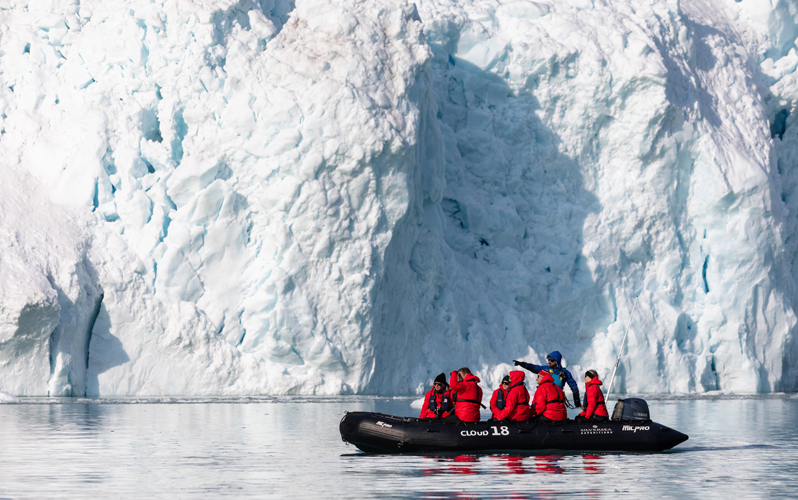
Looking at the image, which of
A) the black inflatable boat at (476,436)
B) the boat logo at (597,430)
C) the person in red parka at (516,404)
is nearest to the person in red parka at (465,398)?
the black inflatable boat at (476,436)

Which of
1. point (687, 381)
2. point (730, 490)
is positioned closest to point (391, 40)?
point (687, 381)

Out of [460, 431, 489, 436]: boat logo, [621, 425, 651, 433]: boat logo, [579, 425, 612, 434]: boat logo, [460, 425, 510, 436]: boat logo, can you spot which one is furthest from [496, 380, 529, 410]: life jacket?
[621, 425, 651, 433]: boat logo

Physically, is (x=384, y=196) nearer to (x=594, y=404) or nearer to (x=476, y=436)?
(x=594, y=404)

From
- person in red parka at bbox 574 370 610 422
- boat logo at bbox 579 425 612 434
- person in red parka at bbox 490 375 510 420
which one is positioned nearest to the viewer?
boat logo at bbox 579 425 612 434

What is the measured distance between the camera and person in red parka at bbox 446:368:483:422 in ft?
47.1

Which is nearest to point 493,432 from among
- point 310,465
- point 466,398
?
point 466,398

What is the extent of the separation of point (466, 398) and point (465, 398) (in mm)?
13

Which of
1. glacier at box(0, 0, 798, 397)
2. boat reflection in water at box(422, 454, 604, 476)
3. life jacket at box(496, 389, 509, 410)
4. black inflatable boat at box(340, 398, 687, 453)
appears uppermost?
glacier at box(0, 0, 798, 397)

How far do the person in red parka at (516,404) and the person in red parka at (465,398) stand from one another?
1.10 ft

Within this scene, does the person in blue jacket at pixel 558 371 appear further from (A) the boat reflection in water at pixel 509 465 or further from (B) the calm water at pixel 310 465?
(A) the boat reflection in water at pixel 509 465

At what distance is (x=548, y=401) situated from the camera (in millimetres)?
14445

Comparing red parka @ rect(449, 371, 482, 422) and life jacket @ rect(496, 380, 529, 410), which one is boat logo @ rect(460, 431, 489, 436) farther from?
life jacket @ rect(496, 380, 529, 410)

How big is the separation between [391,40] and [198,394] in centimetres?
972

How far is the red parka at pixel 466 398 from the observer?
1437 cm
